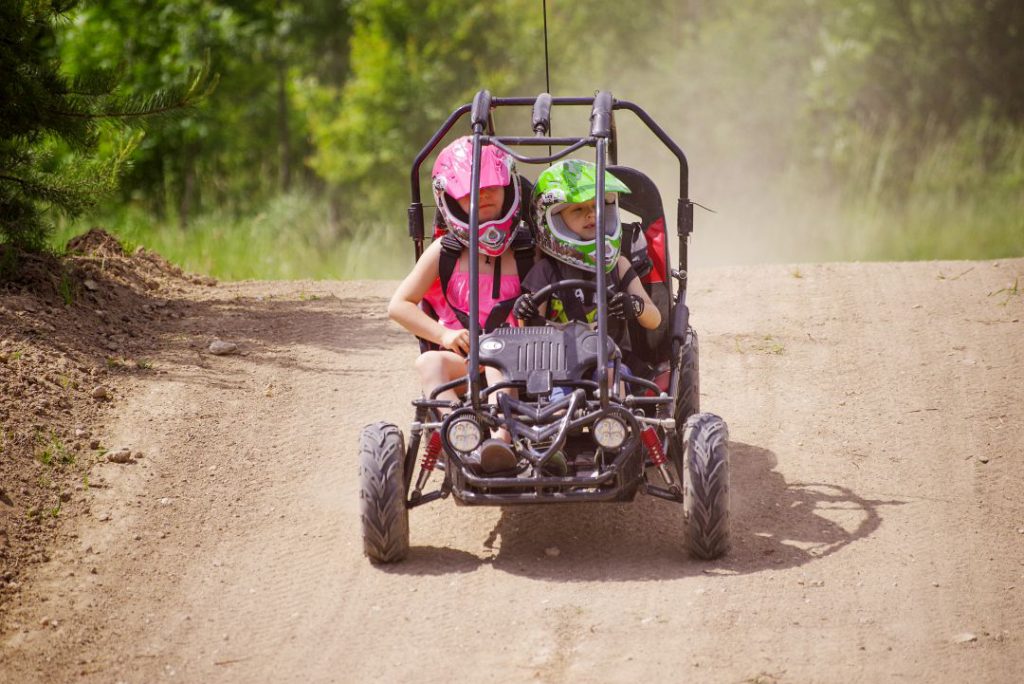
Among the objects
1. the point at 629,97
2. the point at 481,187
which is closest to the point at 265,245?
the point at 481,187

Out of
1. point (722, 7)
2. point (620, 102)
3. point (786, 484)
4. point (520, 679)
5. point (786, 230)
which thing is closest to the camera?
point (520, 679)

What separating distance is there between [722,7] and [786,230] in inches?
366

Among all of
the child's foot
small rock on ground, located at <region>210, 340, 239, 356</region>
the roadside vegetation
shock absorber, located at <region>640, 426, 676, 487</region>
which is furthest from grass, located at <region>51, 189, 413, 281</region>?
shock absorber, located at <region>640, 426, 676, 487</region>

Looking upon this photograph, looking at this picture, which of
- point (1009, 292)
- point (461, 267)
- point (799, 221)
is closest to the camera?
point (461, 267)

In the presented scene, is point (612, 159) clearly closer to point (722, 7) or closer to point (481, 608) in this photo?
point (481, 608)

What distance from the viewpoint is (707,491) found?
5.67 meters

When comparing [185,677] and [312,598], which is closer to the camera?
[185,677]

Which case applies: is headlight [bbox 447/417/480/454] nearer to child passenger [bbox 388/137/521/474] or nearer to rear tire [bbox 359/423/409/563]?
rear tire [bbox 359/423/409/563]

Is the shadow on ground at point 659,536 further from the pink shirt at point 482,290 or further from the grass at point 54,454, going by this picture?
the grass at point 54,454

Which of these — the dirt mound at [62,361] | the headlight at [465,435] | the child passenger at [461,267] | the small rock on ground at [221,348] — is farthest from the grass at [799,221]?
the headlight at [465,435]

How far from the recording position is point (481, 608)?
5.49 meters

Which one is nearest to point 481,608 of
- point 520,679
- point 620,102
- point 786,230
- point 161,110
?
point 520,679

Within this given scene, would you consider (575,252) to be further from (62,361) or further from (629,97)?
(629,97)

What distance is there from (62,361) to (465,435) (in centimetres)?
344
